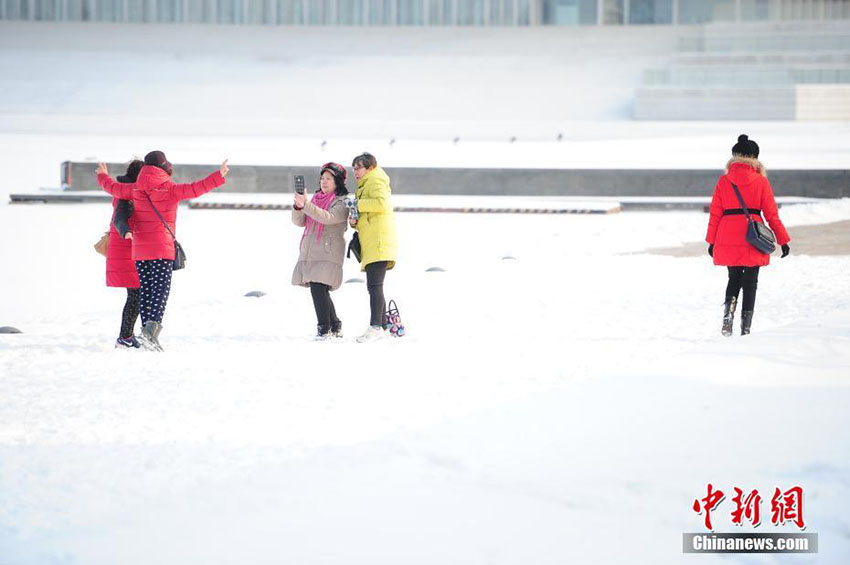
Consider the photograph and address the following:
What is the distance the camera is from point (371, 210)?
8.08 metres

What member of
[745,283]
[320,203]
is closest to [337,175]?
[320,203]

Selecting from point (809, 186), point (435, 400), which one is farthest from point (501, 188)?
point (435, 400)

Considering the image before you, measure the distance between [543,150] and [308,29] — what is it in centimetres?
2022

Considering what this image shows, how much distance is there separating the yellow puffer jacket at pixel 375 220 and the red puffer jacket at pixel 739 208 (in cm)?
200

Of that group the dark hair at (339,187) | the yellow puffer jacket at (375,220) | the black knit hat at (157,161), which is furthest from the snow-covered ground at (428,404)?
the black knit hat at (157,161)

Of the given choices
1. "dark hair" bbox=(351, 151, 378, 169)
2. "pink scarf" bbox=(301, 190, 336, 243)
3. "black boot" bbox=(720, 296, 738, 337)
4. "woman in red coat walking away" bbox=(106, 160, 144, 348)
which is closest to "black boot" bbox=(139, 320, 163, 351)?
"woman in red coat walking away" bbox=(106, 160, 144, 348)

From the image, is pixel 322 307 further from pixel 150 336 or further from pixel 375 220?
pixel 150 336

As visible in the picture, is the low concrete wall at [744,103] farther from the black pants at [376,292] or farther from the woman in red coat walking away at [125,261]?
the woman in red coat walking away at [125,261]

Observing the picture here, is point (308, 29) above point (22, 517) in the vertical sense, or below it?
above

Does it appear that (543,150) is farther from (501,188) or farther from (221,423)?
(221,423)

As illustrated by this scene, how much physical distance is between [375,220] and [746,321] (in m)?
2.36

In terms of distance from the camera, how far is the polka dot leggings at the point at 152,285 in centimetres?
776

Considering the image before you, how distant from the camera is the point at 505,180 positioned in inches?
807

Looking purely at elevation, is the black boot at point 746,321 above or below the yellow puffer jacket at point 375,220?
below
